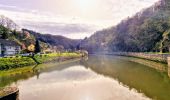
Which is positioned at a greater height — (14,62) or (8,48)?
(8,48)

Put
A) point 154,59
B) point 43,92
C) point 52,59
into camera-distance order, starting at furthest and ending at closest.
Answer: point 52,59, point 154,59, point 43,92

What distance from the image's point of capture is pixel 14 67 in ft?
198

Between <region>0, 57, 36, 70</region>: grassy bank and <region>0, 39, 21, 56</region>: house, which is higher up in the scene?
<region>0, 39, 21, 56</region>: house

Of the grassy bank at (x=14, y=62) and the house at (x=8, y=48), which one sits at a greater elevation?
the house at (x=8, y=48)

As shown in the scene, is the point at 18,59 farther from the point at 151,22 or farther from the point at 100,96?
the point at 151,22

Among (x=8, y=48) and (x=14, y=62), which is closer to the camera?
(x=14, y=62)

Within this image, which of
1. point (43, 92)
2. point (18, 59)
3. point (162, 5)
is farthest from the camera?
point (162, 5)

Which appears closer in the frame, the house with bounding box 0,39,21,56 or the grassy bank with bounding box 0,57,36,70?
the grassy bank with bounding box 0,57,36,70

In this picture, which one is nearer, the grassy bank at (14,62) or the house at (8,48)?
the grassy bank at (14,62)

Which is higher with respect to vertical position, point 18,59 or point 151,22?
point 151,22

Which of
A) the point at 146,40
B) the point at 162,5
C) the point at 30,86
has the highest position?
the point at 162,5

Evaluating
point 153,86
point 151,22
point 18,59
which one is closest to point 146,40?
point 151,22

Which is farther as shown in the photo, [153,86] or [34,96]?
[153,86]

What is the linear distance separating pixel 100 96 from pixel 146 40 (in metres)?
74.7
